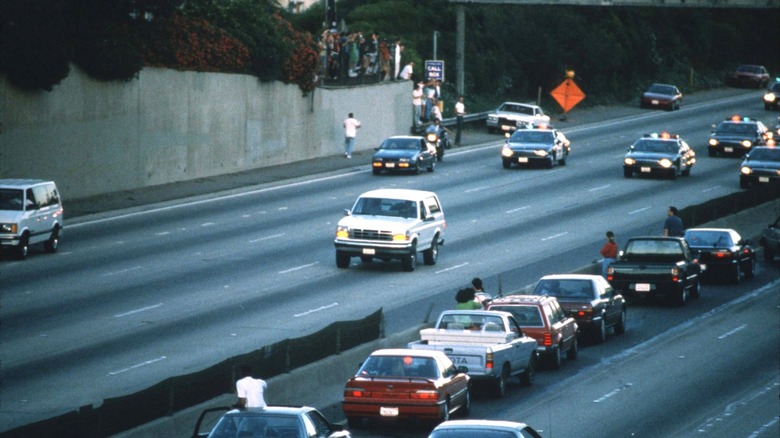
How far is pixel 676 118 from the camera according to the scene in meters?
86.6

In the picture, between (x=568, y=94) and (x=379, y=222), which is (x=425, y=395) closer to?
(x=379, y=222)

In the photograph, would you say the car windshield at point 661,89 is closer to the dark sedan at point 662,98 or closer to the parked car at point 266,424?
the dark sedan at point 662,98

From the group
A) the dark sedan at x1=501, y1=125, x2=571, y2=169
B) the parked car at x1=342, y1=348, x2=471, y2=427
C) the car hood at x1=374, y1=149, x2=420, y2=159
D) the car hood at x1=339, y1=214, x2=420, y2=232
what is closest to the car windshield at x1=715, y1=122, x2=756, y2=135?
the dark sedan at x1=501, y1=125, x2=571, y2=169

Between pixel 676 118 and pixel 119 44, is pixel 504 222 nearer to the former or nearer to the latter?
pixel 119 44

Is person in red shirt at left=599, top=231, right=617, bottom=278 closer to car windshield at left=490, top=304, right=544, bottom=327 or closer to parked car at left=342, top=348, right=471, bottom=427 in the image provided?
car windshield at left=490, top=304, right=544, bottom=327

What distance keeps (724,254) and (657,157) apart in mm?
18922

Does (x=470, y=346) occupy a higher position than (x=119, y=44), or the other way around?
(x=119, y=44)

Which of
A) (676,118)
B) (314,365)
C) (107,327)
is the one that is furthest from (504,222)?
(676,118)

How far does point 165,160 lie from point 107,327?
24.0 metres

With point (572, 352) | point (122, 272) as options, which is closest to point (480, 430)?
point (572, 352)

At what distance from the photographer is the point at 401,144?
194ft

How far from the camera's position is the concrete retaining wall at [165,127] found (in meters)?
46.0

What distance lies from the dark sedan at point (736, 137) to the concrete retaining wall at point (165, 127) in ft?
49.2

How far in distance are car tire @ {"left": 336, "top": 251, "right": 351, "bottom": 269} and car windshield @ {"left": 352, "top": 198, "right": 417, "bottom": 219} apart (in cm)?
130
